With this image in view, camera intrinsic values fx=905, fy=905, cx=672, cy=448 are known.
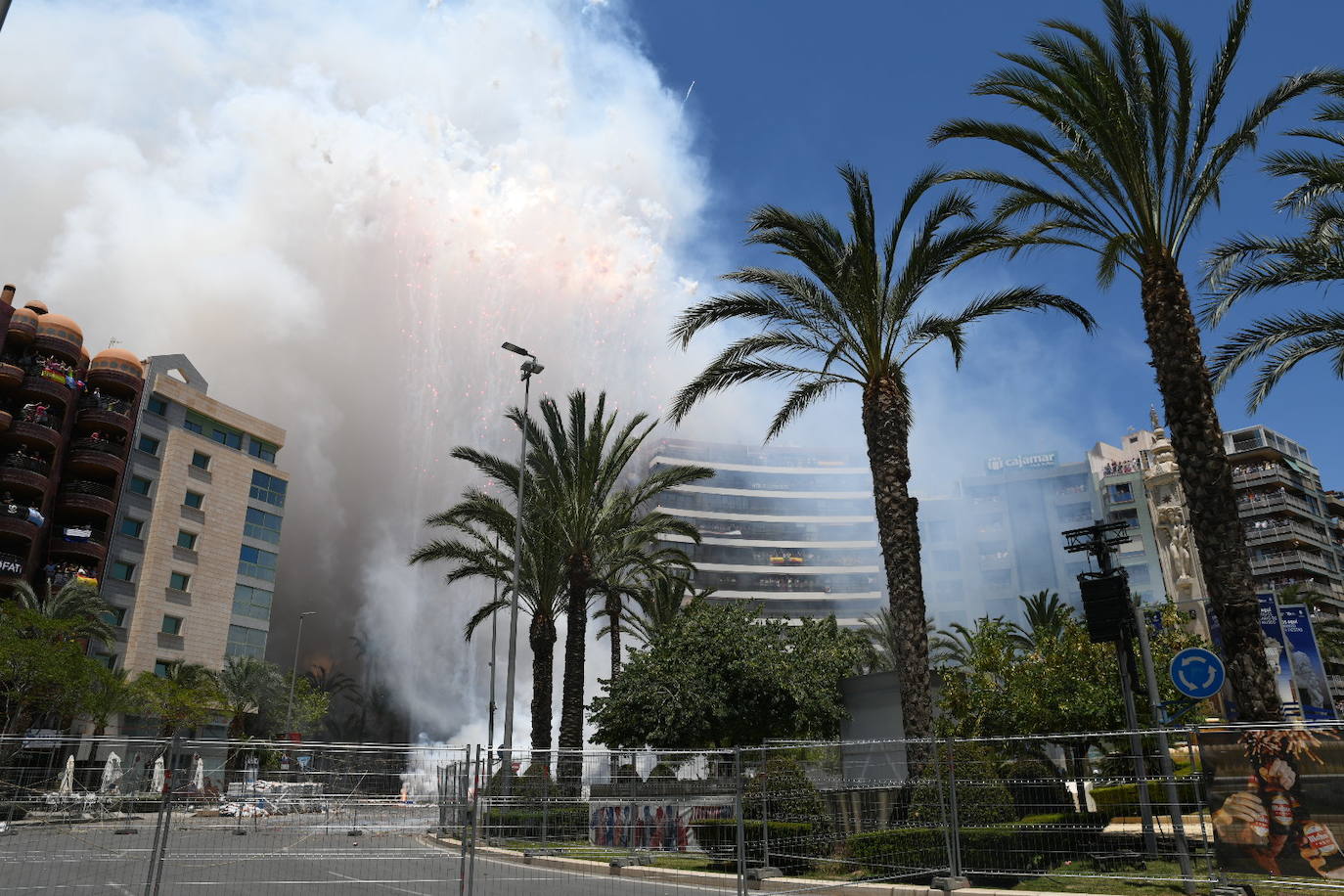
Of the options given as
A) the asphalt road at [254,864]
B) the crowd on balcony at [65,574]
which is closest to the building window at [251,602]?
the crowd on balcony at [65,574]

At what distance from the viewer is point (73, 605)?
4331cm

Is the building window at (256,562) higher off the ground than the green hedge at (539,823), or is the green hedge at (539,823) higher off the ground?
the building window at (256,562)

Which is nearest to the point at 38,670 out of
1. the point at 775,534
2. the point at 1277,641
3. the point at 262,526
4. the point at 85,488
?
the point at 85,488

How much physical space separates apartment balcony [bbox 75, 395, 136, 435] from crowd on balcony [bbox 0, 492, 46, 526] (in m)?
6.67

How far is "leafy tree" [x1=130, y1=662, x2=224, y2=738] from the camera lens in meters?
46.2

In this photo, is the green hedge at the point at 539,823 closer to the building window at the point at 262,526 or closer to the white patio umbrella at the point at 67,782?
the white patio umbrella at the point at 67,782

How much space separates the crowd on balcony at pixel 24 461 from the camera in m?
48.4

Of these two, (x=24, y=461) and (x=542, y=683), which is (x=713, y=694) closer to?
(x=542, y=683)

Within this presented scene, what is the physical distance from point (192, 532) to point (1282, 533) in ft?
290

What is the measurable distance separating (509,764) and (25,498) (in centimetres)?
5131

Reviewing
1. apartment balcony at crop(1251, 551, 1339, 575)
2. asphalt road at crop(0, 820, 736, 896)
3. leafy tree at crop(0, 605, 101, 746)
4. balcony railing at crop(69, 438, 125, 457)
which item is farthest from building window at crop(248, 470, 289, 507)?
apartment balcony at crop(1251, 551, 1339, 575)

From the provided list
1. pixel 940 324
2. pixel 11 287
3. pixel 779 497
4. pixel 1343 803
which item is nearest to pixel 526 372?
pixel 940 324

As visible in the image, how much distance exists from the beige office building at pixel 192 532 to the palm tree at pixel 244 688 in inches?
110

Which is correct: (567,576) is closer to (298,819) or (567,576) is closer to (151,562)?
(298,819)
